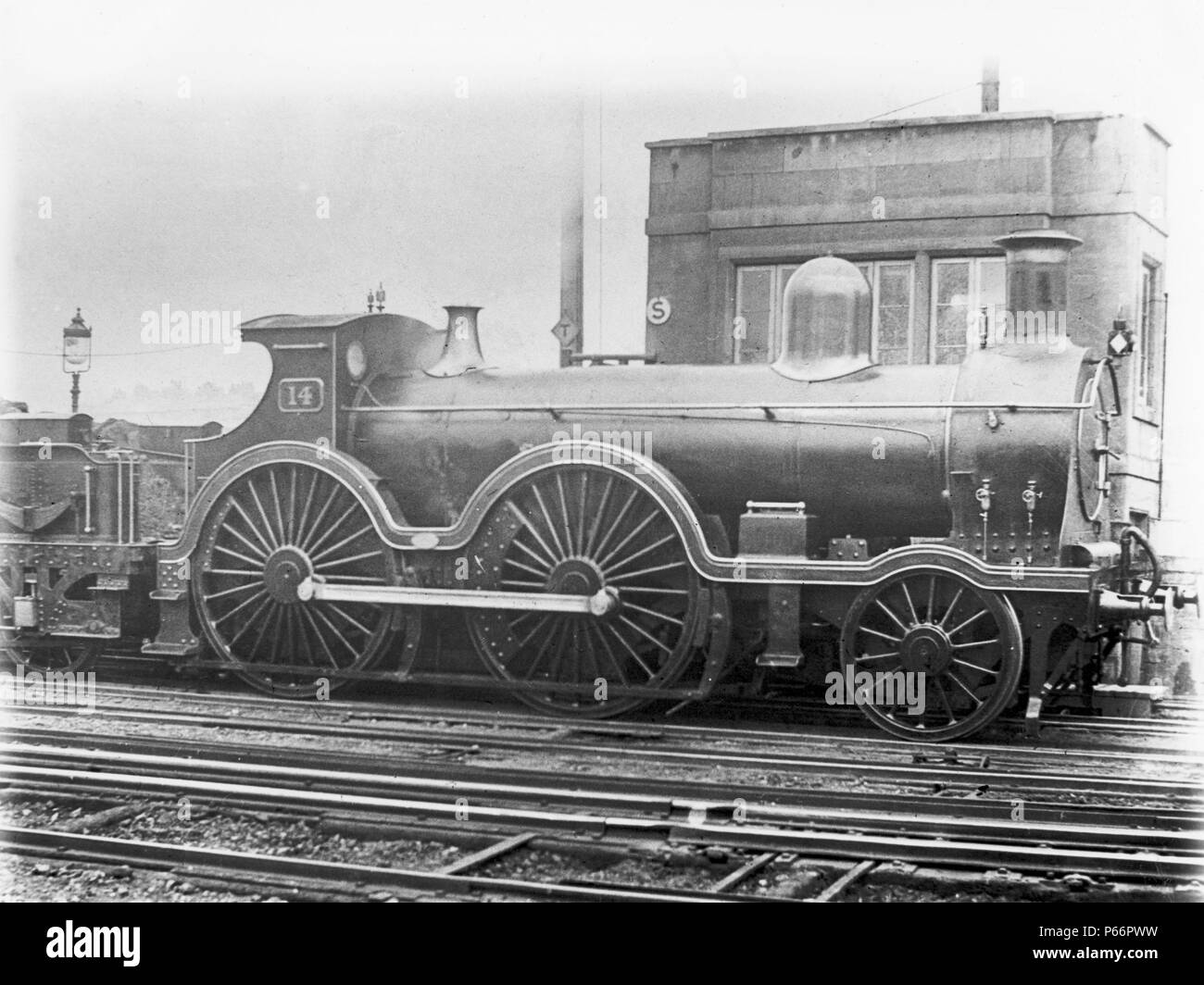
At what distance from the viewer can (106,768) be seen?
7887mm

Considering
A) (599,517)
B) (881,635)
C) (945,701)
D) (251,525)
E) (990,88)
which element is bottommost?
(945,701)

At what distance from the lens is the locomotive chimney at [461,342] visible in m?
10.5

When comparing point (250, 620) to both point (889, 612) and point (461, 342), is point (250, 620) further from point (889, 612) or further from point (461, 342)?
point (889, 612)

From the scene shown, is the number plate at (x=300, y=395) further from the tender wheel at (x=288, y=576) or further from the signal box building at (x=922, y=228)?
the signal box building at (x=922, y=228)

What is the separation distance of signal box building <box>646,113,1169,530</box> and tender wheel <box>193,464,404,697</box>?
11.7ft

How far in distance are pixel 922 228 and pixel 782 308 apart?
1.41 metres

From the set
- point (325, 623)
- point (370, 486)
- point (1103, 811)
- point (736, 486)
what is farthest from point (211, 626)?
point (1103, 811)

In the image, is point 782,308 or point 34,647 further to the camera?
point 782,308

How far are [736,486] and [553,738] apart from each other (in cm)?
203

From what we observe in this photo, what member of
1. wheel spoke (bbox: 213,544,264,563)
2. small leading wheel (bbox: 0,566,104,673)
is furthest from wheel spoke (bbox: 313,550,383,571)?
small leading wheel (bbox: 0,566,104,673)

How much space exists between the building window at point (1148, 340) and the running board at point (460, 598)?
5878 millimetres

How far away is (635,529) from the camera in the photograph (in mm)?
9562

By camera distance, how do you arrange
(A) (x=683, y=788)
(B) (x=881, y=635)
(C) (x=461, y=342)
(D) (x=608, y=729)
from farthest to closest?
(C) (x=461, y=342) < (D) (x=608, y=729) < (B) (x=881, y=635) < (A) (x=683, y=788)

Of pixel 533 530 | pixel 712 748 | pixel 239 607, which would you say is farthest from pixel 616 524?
pixel 239 607
